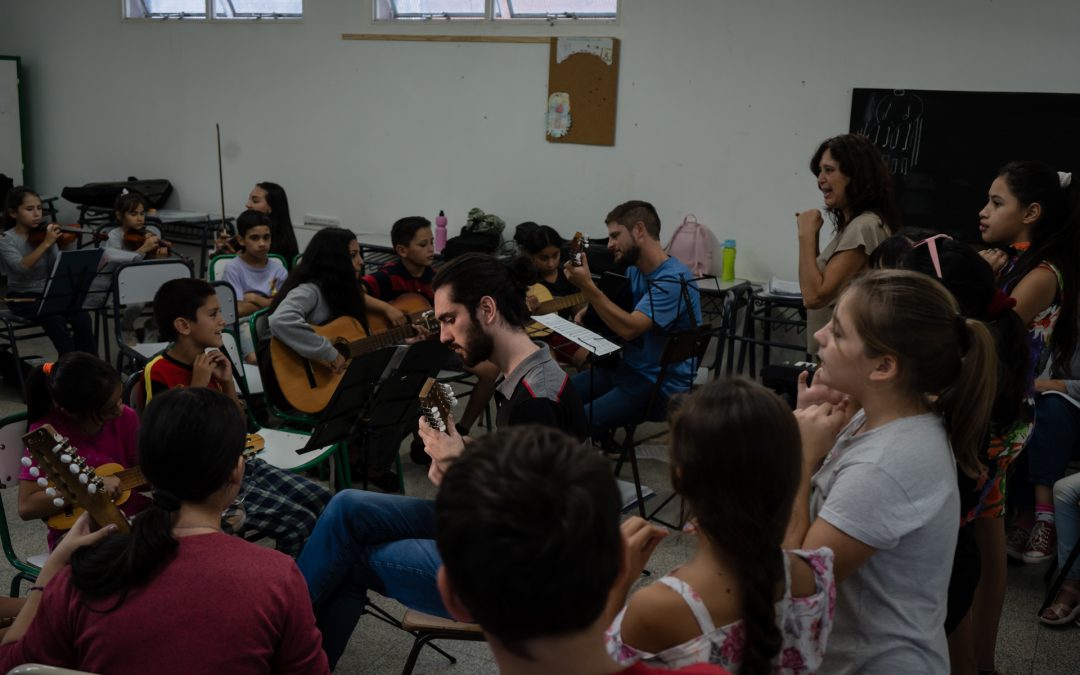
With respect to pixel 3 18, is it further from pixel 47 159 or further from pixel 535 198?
pixel 535 198

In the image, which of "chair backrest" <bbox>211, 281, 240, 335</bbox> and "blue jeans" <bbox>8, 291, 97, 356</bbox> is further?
"blue jeans" <bbox>8, 291, 97, 356</bbox>

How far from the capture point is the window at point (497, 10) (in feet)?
21.1

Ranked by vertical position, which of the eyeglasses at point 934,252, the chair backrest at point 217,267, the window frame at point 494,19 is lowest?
the chair backrest at point 217,267

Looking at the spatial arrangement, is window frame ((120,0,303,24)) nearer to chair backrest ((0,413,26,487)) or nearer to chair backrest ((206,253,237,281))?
chair backrest ((206,253,237,281))

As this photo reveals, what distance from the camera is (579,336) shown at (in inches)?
140

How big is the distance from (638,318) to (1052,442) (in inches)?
66.7

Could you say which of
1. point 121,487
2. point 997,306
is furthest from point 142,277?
point 997,306

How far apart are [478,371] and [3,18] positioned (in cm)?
804

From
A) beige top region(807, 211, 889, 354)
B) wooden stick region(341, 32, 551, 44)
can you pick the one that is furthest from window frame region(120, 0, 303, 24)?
beige top region(807, 211, 889, 354)

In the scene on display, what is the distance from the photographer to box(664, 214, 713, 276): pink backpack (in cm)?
609

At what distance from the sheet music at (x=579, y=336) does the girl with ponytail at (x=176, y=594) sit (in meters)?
1.89

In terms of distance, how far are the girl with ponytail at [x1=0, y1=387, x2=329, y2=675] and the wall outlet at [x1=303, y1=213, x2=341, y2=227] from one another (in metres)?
6.26

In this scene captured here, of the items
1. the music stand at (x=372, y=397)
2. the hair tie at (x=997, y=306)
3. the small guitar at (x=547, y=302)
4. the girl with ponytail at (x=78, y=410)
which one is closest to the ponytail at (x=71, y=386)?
the girl with ponytail at (x=78, y=410)

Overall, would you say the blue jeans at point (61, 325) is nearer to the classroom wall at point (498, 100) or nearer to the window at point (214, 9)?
the classroom wall at point (498, 100)
